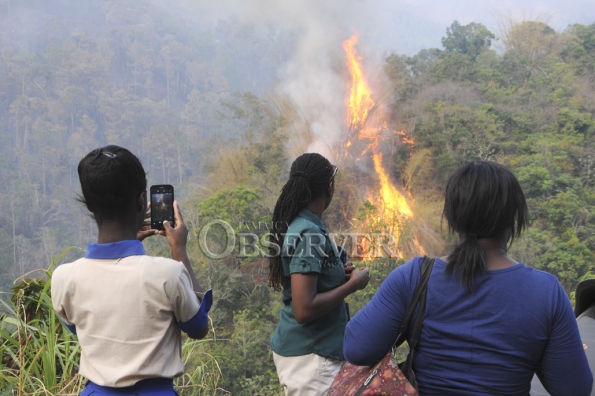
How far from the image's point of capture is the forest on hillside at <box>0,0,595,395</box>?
1686 cm

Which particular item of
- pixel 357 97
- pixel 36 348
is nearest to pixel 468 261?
pixel 36 348

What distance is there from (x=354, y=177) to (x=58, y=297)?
22238 mm

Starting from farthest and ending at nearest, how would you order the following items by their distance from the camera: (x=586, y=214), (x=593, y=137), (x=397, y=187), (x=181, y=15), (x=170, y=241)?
(x=181, y=15) → (x=397, y=187) → (x=593, y=137) → (x=586, y=214) → (x=170, y=241)

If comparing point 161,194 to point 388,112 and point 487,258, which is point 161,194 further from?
point 388,112

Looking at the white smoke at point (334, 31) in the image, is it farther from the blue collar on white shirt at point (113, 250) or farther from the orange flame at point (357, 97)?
the blue collar on white shirt at point (113, 250)

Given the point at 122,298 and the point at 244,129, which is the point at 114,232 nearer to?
the point at 122,298

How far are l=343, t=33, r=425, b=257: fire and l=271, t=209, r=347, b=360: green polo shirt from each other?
63.6 ft

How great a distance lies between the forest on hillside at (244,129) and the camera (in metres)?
16.9

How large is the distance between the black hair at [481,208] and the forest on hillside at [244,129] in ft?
40.2

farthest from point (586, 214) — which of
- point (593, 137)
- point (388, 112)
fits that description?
point (388, 112)

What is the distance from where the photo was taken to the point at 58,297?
4.65ft

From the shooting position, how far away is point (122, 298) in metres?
1.36

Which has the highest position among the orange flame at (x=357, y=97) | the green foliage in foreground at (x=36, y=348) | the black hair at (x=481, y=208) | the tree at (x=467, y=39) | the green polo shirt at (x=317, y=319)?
the tree at (x=467, y=39)

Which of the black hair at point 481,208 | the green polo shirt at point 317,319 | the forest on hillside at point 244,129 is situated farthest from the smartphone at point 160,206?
the forest on hillside at point 244,129
